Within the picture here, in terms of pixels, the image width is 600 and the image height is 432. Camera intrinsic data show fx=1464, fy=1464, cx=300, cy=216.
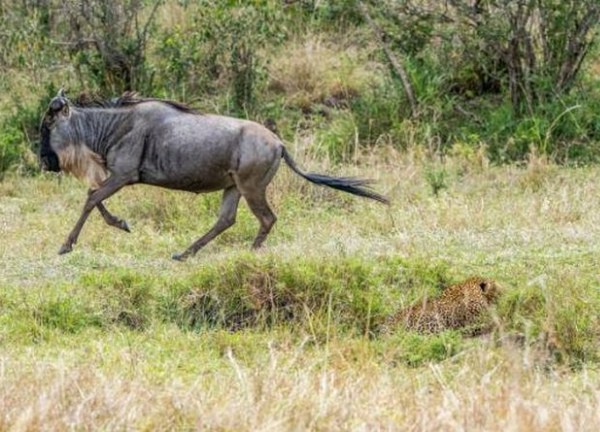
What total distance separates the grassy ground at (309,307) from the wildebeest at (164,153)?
344 mm

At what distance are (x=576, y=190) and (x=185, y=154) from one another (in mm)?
3007

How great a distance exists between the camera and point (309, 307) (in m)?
7.92

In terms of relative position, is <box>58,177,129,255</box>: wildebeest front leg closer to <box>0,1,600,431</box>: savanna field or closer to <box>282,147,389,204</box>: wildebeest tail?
<box>0,1,600,431</box>: savanna field

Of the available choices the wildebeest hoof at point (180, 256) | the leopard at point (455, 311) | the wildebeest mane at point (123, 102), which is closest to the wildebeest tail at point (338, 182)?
the wildebeest mane at point (123, 102)

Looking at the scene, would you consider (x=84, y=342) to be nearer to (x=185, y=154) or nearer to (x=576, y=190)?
(x=185, y=154)

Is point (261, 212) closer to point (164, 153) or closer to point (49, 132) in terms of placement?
point (164, 153)

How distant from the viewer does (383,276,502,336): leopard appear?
25.1 ft

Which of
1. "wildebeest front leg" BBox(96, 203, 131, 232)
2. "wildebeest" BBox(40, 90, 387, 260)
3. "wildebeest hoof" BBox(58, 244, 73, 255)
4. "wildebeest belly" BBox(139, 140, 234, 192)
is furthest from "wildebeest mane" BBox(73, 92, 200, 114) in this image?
"wildebeest hoof" BBox(58, 244, 73, 255)

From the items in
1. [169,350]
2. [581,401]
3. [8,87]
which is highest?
[581,401]

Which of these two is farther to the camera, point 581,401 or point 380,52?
point 380,52

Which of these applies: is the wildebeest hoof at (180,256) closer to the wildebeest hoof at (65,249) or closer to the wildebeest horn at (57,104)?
the wildebeest hoof at (65,249)

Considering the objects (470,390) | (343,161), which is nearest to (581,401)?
(470,390)

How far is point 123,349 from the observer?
275 inches

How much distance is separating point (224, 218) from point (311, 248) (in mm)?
1023
